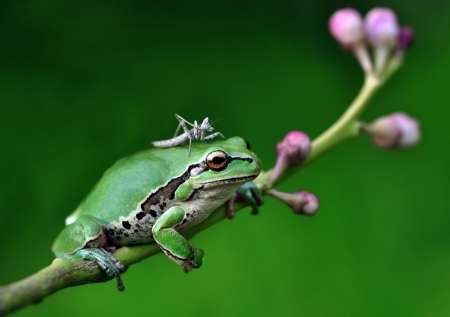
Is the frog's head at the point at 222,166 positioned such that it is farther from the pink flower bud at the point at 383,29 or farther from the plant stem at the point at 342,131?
the pink flower bud at the point at 383,29

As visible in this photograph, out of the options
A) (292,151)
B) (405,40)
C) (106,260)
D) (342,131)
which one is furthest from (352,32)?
(106,260)

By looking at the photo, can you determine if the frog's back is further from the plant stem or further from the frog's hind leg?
the plant stem

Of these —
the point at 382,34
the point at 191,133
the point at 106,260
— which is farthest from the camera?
the point at 191,133

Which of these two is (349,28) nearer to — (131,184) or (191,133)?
(191,133)

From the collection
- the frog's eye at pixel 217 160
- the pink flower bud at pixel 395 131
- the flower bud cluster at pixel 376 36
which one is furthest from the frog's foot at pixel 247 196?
the flower bud cluster at pixel 376 36

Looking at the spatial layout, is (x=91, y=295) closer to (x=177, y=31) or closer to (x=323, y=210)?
(x=323, y=210)

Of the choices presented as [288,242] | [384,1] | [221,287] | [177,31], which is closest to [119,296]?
[221,287]
